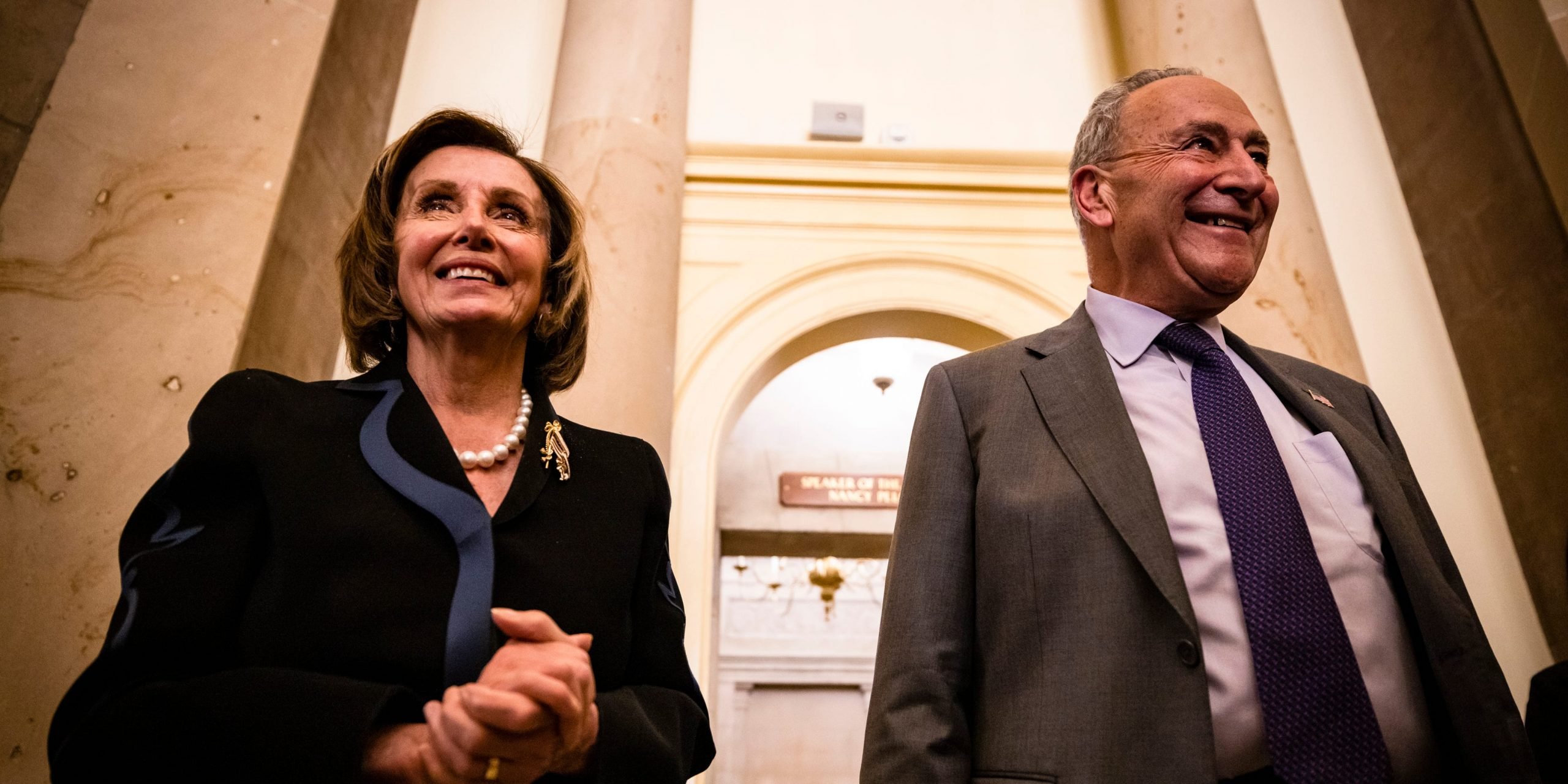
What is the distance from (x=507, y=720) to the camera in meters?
0.83

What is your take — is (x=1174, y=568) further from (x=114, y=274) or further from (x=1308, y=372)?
(x=114, y=274)

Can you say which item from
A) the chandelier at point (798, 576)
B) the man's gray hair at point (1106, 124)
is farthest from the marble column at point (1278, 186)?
the chandelier at point (798, 576)

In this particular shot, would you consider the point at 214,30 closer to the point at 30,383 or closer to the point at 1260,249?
the point at 30,383

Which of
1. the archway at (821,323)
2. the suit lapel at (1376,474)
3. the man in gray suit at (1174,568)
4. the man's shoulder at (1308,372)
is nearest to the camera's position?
the man in gray suit at (1174,568)

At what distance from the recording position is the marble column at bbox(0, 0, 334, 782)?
176cm

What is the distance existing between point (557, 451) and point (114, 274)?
4.79 ft

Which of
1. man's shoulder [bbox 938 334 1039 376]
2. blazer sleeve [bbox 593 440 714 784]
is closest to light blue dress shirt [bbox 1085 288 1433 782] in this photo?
man's shoulder [bbox 938 334 1039 376]

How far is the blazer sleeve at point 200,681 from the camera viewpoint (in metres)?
0.87

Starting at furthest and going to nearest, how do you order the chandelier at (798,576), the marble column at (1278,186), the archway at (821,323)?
the chandelier at (798,576) → the archway at (821,323) → the marble column at (1278,186)

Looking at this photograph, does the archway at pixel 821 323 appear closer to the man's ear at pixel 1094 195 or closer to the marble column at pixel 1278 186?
the marble column at pixel 1278 186

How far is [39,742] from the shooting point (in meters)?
1.67

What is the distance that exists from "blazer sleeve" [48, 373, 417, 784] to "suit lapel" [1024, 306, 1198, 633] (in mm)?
937

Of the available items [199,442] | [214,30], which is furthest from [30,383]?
[199,442]

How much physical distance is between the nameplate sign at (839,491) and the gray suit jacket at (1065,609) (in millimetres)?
5384
